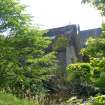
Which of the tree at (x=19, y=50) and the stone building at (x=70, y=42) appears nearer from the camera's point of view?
the tree at (x=19, y=50)

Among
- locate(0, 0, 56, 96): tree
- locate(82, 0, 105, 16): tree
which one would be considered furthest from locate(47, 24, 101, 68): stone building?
locate(82, 0, 105, 16): tree

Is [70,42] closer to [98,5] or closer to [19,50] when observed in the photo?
[19,50]

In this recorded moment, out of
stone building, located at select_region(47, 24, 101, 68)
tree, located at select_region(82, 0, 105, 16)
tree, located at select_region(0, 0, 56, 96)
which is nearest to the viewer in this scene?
tree, located at select_region(82, 0, 105, 16)

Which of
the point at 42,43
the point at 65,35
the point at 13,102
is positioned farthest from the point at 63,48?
the point at 13,102

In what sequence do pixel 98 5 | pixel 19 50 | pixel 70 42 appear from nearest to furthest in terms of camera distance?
pixel 98 5 < pixel 19 50 < pixel 70 42

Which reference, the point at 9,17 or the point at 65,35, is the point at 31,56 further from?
the point at 65,35

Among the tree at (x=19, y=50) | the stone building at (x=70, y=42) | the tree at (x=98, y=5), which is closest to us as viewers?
the tree at (x=98, y=5)

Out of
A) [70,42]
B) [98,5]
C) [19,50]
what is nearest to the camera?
[98,5]

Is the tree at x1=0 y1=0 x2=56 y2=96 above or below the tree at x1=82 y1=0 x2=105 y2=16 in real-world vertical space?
below

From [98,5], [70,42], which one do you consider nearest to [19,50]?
[98,5]

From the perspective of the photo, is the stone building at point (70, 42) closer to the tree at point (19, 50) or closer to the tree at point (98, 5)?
the tree at point (19, 50)

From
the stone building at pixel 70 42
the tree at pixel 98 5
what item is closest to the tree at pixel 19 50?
the tree at pixel 98 5

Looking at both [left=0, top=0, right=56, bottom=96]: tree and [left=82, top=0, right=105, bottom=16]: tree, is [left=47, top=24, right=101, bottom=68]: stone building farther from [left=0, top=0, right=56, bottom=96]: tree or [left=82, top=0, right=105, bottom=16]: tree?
[left=82, top=0, right=105, bottom=16]: tree

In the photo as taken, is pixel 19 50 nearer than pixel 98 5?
No
